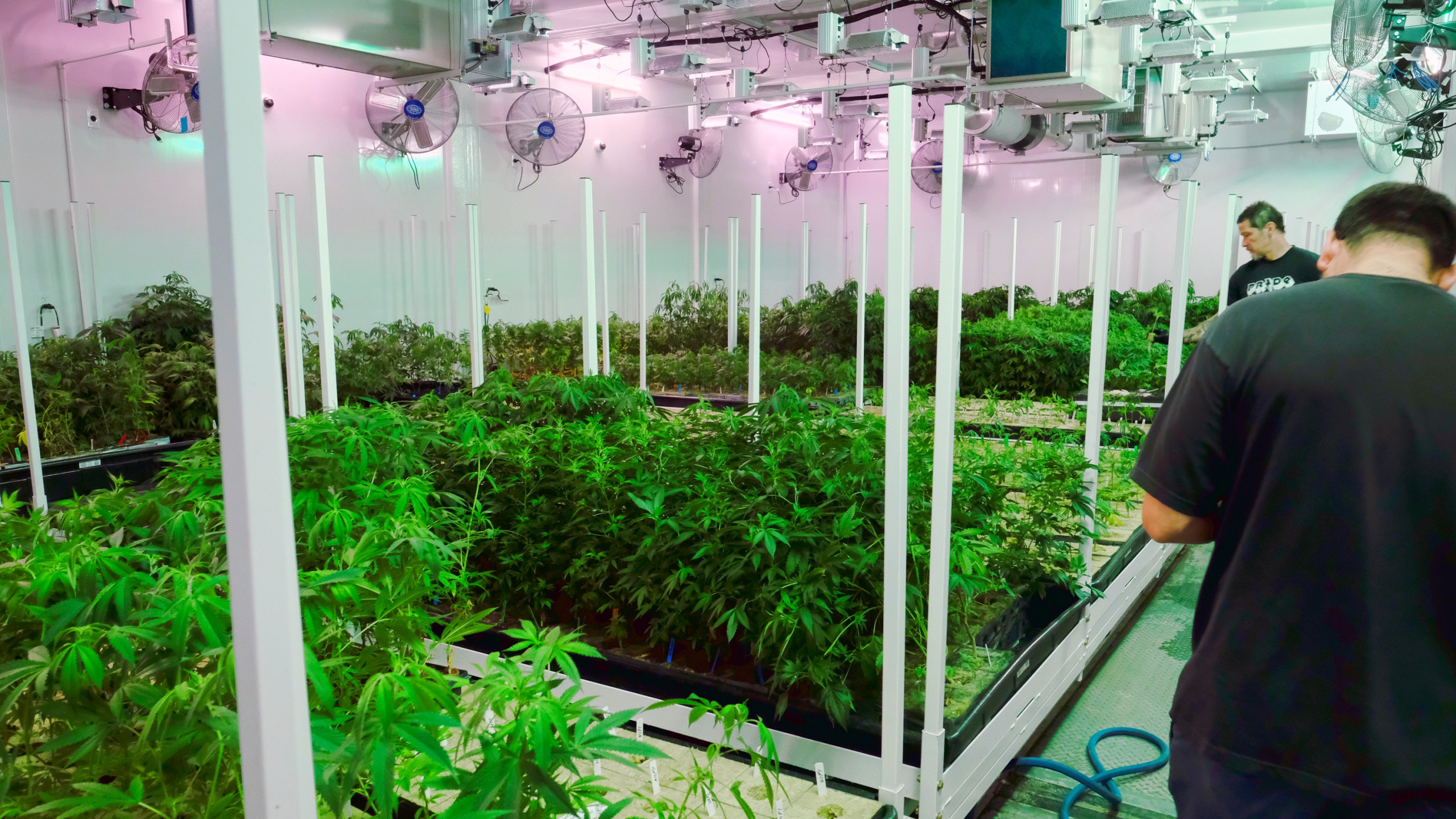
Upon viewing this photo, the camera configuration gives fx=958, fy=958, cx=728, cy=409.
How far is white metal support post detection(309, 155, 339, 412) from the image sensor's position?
2963 millimetres

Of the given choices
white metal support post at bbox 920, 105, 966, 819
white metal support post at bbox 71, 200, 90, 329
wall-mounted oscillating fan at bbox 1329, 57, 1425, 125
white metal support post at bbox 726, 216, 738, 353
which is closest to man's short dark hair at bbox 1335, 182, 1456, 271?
white metal support post at bbox 920, 105, 966, 819

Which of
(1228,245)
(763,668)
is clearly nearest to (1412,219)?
(763,668)

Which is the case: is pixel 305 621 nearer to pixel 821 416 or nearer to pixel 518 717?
pixel 518 717

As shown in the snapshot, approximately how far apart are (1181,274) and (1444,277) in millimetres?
2044

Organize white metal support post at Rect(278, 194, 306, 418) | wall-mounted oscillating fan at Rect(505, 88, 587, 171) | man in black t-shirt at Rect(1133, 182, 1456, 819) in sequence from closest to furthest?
man in black t-shirt at Rect(1133, 182, 1456, 819) → white metal support post at Rect(278, 194, 306, 418) → wall-mounted oscillating fan at Rect(505, 88, 587, 171)

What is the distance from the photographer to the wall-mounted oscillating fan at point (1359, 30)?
11.6 feet

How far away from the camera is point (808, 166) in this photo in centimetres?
1105

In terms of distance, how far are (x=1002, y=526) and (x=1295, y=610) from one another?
4.60ft

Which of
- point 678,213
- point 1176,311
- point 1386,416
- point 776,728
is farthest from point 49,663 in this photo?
point 678,213

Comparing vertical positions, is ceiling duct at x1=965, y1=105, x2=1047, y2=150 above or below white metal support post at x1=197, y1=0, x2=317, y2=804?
above

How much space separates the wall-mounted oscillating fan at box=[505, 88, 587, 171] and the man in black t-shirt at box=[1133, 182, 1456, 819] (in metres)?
6.38

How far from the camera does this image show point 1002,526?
2674 millimetres

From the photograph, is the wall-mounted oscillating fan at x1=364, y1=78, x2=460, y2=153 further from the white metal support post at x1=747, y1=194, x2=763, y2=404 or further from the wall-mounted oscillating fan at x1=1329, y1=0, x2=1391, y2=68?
the wall-mounted oscillating fan at x1=1329, y1=0, x2=1391, y2=68

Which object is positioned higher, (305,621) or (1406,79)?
(1406,79)
